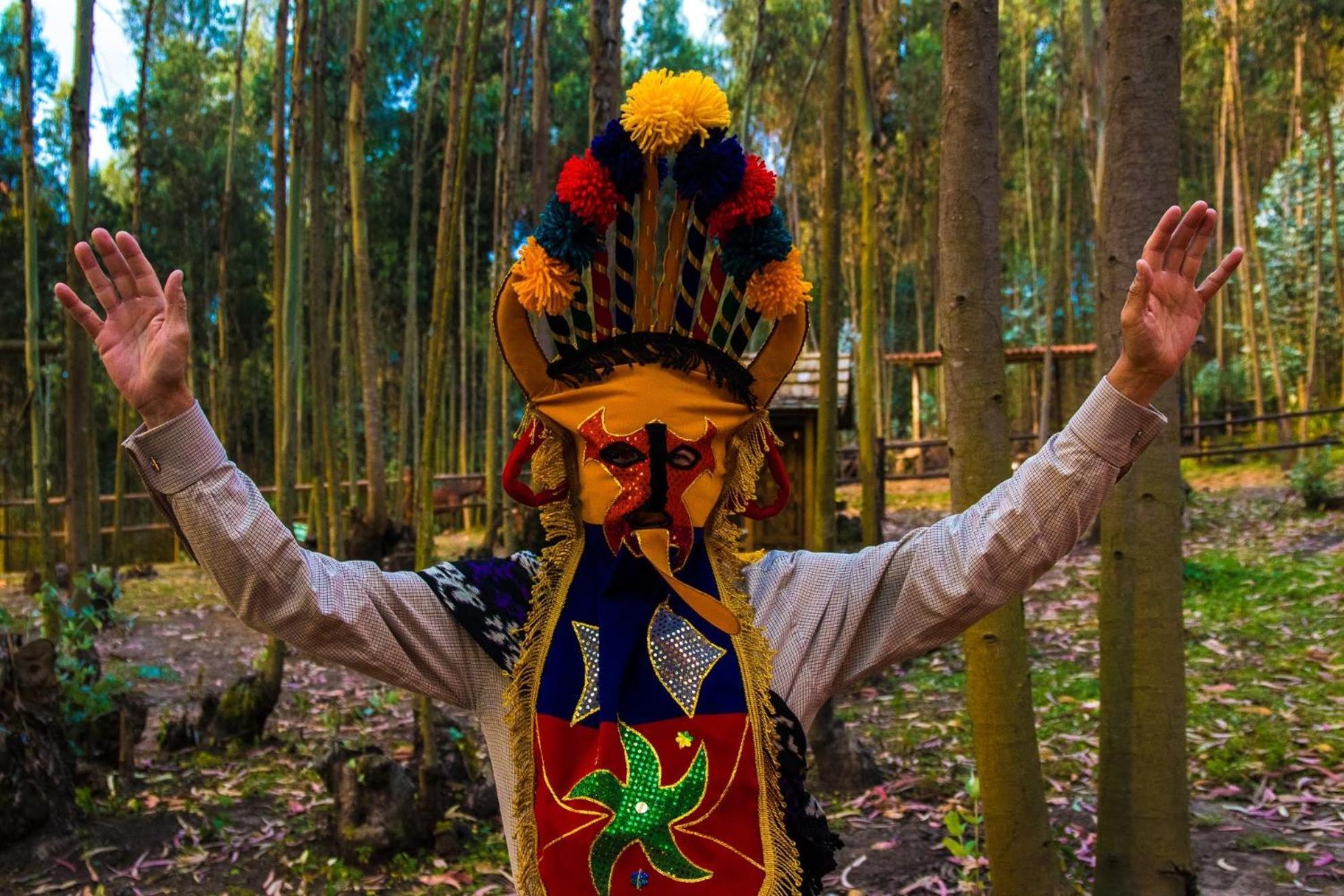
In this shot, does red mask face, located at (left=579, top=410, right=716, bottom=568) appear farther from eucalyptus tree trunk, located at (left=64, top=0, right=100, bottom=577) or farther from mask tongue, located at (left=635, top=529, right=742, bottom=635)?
eucalyptus tree trunk, located at (left=64, top=0, right=100, bottom=577)

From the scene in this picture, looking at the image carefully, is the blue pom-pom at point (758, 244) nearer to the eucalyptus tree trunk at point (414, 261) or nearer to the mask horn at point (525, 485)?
the mask horn at point (525, 485)

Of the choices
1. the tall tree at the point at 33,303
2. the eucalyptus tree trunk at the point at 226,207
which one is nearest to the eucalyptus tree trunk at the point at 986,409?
the tall tree at the point at 33,303

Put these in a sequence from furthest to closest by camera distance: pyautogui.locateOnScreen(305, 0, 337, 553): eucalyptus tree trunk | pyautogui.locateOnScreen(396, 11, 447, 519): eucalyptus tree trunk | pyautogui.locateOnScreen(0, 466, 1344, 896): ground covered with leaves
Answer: pyautogui.locateOnScreen(396, 11, 447, 519): eucalyptus tree trunk
pyautogui.locateOnScreen(305, 0, 337, 553): eucalyptus tree trunk
pyautogui.locateOnScreen(0, 466, 1344, 896): ground covered with leaves

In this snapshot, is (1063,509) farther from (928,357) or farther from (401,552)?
(928,357)

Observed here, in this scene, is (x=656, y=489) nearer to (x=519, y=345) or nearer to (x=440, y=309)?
(x=519, y=345)

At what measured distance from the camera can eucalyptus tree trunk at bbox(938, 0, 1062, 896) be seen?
118 inches

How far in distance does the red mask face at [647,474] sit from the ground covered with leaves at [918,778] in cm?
204

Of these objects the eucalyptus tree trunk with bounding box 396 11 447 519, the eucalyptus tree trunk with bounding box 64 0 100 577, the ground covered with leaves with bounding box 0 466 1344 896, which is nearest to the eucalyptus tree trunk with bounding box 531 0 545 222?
the eucalyptus tree trunk with bounding box 64 0 100 577

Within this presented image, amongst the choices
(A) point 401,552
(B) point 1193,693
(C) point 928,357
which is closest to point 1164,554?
(B) point 1193,693

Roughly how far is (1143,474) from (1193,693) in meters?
3.32

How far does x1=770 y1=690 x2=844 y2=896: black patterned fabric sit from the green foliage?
11.4 meters

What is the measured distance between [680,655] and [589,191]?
0.95 meters

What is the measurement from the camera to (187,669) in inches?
312

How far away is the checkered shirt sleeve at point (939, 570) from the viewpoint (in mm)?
1805
